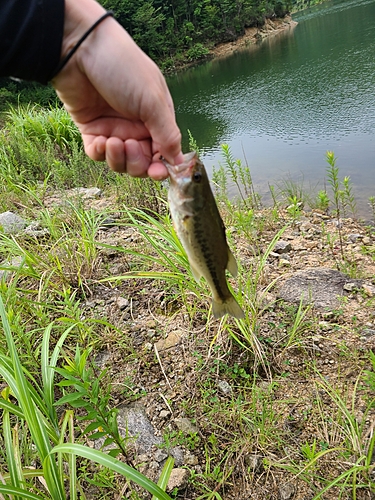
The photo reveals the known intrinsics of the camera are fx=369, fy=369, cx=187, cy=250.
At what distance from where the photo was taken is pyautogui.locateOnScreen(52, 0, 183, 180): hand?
1.74 metres

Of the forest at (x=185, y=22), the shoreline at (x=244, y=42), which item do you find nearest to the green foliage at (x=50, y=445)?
the shoreline at (x=244, y=42)

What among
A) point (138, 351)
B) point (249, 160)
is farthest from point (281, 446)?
point (249, 160)

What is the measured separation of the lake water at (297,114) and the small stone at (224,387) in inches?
200

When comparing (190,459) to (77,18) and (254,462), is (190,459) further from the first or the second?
(77,18)

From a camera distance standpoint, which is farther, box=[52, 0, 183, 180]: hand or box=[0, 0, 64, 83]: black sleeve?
box=[52, 0, 183, 180]: hand

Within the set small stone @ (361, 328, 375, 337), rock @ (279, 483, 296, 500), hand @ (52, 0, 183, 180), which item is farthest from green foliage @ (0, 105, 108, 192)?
rock @ (279, 483, 296, 500)

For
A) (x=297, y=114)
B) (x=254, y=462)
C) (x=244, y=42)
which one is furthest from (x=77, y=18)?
(x=244, y=42)

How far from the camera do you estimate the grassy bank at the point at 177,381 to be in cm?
197

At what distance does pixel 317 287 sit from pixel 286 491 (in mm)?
2055

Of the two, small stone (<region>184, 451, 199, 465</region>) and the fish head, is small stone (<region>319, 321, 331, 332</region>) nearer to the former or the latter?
small stone (<region>184, 451, 199, 465</region>)

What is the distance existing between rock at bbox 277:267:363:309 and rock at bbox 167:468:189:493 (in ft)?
5.97

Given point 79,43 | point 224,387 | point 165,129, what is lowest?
point 224,387

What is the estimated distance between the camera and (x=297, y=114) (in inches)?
532

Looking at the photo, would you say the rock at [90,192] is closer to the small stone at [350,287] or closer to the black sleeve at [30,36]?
the small stone at [350,287]
